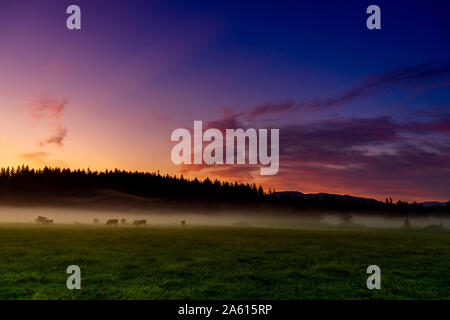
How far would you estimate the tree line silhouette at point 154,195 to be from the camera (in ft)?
527

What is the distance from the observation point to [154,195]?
580 feet

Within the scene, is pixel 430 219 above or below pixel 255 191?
below

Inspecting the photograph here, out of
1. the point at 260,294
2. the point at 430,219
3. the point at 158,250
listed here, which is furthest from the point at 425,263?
the point at 430,219

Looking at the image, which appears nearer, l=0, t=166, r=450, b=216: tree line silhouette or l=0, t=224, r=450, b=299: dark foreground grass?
l=0, t=224, r=450, b=299: dark foreground grass

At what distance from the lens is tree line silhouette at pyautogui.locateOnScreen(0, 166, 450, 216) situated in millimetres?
160750

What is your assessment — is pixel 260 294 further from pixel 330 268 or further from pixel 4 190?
pixel 4 190

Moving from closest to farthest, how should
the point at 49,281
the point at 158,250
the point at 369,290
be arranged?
1. the point at 369,290
2. the point at 49,281
3. the point at 158,250

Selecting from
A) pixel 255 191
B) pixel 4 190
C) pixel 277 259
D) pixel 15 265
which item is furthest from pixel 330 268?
pixel 4 190

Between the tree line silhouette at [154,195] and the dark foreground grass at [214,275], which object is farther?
the tree line silhouette at [154,195]

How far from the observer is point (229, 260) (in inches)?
993

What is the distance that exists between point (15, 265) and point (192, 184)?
15396 cm

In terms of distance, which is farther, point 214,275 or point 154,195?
point 154,195

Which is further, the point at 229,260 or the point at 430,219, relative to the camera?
the point at 430,219
